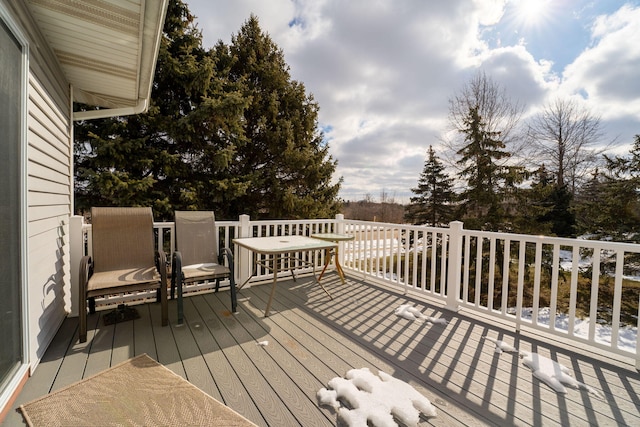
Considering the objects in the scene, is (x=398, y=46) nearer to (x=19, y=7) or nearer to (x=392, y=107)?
(x=392, y=107)

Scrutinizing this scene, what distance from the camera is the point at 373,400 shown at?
1728mm

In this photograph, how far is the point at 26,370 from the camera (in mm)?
1873

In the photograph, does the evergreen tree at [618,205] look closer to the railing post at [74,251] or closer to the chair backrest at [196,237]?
the chair backrest at [196,237]

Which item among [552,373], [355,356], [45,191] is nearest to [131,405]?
[355,356]

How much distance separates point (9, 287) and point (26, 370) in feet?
2.14

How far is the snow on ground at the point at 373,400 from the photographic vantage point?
158 cm

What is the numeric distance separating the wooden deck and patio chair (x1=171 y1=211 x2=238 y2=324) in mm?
442

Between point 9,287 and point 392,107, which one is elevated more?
point 392,107

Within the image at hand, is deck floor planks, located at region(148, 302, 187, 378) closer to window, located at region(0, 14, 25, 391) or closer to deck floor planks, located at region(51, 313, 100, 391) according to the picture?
deck floor planks, located at region(51, 313, 100, 391)

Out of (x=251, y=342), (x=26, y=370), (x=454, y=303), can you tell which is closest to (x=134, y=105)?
(x=26, y=370)

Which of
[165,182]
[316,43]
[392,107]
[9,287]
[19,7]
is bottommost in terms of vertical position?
[9,287]

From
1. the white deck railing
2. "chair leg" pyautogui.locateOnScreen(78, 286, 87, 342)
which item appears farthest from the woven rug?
the white deck railing

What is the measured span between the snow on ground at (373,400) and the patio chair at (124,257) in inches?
76.0

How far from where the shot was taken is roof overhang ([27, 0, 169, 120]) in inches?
80.0
